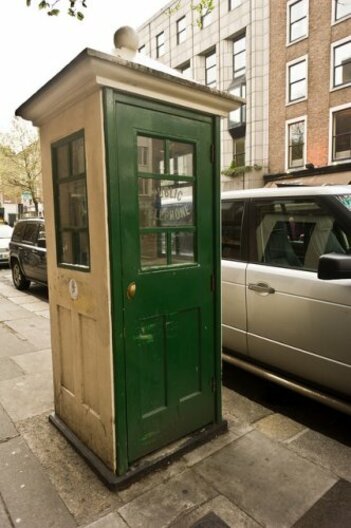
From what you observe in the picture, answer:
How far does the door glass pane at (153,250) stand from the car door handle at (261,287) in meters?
1.22

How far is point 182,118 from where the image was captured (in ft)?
8.74

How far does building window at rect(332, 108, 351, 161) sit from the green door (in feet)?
53.6

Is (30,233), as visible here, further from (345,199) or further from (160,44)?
(160,44)

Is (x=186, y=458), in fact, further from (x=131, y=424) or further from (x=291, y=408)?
(x=291, y=408)

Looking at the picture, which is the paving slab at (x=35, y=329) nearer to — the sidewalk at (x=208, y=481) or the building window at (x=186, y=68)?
the sidewalk at (x=208, y=481)

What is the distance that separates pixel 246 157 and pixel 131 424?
20.1 m

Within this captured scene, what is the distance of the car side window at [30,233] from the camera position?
9.11 m

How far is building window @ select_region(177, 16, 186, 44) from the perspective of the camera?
24.2 m

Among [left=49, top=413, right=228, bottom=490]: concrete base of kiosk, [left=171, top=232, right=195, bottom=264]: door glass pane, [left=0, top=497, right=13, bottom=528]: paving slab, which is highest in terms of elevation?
[left=171, top=232, right=195, bottom=264]: door glass pane

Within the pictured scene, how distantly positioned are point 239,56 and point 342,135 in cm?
833

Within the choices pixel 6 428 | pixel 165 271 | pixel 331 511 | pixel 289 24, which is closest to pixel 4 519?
pixel 6 428

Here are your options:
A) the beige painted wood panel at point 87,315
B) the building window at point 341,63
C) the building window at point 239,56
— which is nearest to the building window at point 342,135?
the building window at point 341,63

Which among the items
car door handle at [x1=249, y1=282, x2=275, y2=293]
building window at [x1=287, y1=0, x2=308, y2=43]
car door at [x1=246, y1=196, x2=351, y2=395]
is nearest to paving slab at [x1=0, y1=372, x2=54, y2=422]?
car door at [x1=246, y1=196, x2=351, y2=395]

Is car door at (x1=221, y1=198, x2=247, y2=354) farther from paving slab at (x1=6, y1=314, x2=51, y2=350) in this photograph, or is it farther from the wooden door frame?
paving slab at (x1=6, y1=314, x2=51, y2=350)
